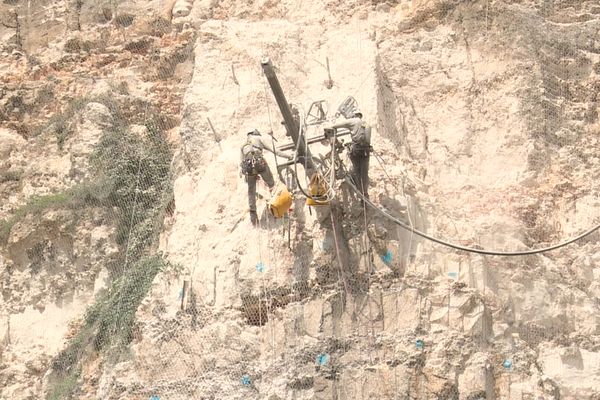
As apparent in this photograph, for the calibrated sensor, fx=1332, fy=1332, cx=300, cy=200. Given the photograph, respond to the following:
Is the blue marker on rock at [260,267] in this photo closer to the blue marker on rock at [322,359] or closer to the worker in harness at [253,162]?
the worker in harness at [253,162]

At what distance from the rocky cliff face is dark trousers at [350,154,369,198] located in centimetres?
29

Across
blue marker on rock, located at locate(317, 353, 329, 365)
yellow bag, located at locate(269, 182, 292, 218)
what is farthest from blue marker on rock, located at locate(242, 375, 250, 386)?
yellow bag, located at locate(269, 182, 292, 218)

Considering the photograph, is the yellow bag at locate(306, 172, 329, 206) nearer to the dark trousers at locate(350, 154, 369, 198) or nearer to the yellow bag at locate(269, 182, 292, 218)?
the yellow bag at locate(269, 182, 292, 218)

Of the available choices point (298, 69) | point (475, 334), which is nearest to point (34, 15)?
point (298, 69)

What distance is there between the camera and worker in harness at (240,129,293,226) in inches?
599

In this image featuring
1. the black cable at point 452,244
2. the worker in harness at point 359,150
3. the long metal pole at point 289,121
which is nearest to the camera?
the black cable at point 452,244

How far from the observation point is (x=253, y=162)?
15203mm

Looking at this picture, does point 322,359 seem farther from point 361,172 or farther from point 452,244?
point 361,172

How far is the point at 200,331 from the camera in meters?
14.8

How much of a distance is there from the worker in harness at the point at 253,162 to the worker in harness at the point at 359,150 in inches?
28.5

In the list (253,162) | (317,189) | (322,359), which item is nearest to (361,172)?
(317,189)

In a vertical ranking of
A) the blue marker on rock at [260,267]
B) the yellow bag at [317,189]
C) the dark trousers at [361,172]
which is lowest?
the blue marker on rock at [260,267]

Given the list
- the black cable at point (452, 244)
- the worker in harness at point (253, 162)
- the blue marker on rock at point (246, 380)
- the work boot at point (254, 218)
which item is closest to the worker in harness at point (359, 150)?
the black cable at point (452, 244)

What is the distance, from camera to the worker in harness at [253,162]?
15.2m
